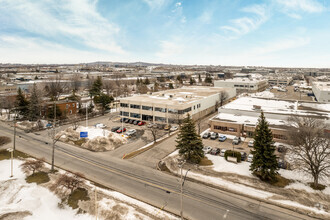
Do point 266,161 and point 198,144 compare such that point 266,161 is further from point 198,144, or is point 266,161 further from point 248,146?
point 248,146

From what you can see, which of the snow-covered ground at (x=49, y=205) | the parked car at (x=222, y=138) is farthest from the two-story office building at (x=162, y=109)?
the snow-covered ground at (x=49, y=205)

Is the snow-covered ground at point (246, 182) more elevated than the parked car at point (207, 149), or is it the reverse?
the parked car at point (207, 149)

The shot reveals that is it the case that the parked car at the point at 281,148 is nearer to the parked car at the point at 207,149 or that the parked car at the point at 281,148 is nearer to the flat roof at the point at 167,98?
the parked car at the point at 207,149

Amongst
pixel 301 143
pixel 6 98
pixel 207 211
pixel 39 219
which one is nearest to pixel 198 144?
pixel 207 211

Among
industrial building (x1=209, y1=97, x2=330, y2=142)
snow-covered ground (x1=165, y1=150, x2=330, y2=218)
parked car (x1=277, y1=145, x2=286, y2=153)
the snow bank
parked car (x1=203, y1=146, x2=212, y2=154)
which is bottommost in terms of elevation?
the snow bank

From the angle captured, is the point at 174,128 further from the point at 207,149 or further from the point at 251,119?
the point at 251,119

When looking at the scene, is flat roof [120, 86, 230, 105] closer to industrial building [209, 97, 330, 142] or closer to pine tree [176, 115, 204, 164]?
industrial building [209, 97, 330, 142]

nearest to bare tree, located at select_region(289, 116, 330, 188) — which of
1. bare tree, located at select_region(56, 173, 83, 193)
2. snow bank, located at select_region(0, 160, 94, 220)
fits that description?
snow bank, located at select_region(0, 160, 94, 220)
